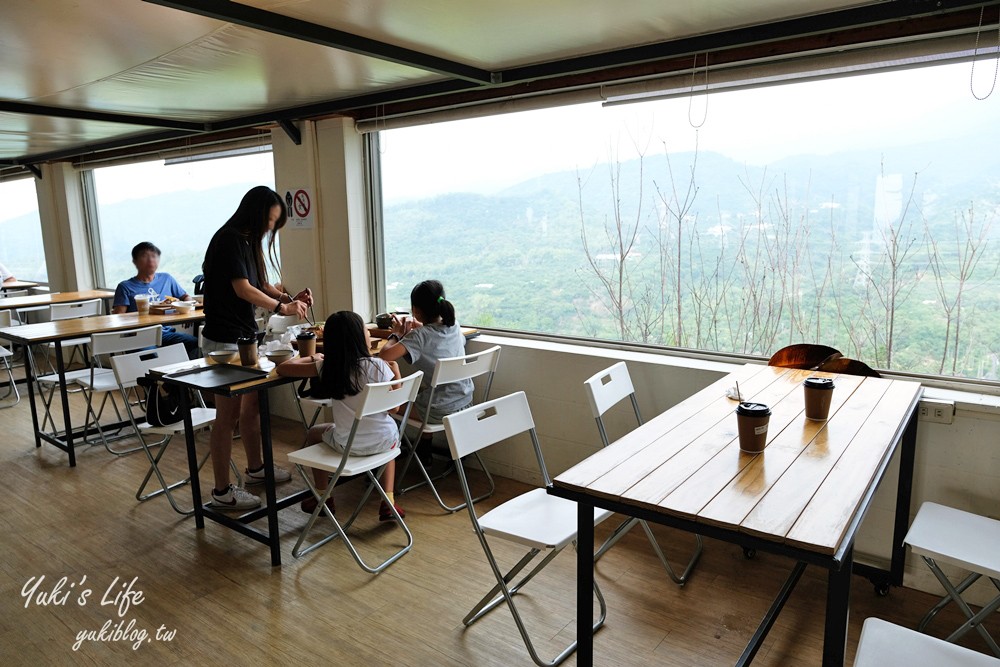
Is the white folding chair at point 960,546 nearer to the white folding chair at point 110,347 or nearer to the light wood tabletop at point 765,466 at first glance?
the light wood tabletop at point 765,466

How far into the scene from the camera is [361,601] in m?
2.54

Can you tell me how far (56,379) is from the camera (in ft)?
14.0

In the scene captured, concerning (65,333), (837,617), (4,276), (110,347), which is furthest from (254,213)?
(4,276)

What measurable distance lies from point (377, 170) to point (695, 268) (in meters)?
2.29

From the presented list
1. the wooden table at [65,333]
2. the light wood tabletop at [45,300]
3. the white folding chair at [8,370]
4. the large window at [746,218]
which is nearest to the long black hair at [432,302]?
the large window at [746,218]

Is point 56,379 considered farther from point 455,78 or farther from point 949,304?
point 949,304

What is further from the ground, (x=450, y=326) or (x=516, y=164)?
(x=516, y=164)

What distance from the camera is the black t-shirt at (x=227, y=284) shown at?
324 cm

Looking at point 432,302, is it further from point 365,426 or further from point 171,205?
point 171,205

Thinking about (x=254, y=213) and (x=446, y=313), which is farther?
(x=446, y=313)

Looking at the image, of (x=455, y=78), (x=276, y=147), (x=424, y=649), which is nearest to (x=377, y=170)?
(x=276, y=147)

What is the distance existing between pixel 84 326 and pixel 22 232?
5.67 meters

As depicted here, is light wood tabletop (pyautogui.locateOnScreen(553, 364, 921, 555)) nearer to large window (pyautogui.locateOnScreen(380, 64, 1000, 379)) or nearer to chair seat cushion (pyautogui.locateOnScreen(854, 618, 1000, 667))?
chair seat cushion (pyautogui.locateOnScreen(854, 618, 1000, 667))

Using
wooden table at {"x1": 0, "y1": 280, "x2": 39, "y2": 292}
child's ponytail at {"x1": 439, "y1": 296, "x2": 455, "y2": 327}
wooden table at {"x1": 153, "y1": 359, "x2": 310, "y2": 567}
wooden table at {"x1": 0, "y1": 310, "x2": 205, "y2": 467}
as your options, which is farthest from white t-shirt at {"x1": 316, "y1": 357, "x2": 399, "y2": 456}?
wooden table at {"x1": 0, "y1": 280, "x2": 39, "y2": 292}
